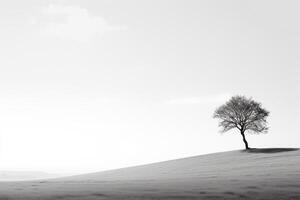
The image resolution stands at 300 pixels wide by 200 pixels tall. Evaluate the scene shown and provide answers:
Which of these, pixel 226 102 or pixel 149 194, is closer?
pixel 149 194

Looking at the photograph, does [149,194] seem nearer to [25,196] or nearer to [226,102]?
[25,196]

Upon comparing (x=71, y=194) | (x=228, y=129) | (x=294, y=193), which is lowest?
(x=294, y=193)

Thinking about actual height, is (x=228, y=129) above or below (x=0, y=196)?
above

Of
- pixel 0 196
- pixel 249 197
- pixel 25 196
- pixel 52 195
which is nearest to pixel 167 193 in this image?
pixel 249 197

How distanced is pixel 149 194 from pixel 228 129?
190 ft

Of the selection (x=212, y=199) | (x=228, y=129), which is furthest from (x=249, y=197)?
(x=228, y=129)

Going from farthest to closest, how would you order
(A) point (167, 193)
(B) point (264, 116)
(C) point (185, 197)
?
1. (B) point (264, 116)
2. (A) point (167, 193)
3. (C) point (185, 197)

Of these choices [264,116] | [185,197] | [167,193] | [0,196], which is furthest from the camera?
[264,116]

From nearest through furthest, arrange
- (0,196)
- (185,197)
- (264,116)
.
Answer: (0,196), (185,197), (264,116)

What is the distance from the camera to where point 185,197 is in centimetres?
1208

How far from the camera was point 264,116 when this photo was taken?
67438 millimetres

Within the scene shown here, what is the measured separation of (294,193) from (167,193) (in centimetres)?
527

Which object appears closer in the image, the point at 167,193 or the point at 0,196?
the point at 0,196

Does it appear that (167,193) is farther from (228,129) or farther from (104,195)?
(228,129)
